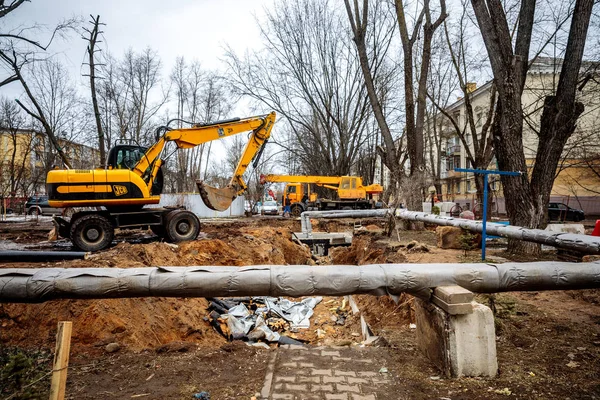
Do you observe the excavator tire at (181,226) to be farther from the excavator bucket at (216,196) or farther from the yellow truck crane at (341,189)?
the yellow truck crane at (341,189)

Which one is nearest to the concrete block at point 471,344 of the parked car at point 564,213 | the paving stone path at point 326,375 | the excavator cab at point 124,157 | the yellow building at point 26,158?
the paving stone path at point 326,375

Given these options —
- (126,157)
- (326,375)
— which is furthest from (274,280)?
(126,157)

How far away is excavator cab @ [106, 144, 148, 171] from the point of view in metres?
11.3

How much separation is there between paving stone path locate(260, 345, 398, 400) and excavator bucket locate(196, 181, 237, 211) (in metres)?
8.82

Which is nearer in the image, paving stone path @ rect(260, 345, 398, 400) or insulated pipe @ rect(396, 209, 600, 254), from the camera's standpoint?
paving stone path @ rect(260, 345, 398, 400)

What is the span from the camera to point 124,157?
11.4 metres

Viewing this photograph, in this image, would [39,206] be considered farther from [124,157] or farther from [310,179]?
[124,157]

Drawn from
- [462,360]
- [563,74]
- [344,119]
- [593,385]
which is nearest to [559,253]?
[563,74]

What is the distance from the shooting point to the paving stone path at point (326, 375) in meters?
2.85

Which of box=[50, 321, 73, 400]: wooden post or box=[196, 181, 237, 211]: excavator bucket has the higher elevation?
box=[196, 181, 237, 211]: excavator bucket

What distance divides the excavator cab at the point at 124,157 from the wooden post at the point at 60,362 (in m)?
10.2

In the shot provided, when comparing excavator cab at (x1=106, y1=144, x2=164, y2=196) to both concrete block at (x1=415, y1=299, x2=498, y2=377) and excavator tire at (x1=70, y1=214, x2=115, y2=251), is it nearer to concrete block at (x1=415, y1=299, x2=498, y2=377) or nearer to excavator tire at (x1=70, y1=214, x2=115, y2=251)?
excavator tire at (x1=70, y1=214, x2=115, y2=251)

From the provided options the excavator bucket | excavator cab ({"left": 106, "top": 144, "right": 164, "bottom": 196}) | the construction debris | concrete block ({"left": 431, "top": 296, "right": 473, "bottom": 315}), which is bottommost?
the construction debris

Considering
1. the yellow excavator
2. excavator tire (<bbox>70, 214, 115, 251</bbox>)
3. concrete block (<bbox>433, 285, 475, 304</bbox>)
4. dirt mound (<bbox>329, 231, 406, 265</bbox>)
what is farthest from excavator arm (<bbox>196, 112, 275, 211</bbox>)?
concrete block (<bbox>433, 285, 475, 304</bbox>)
